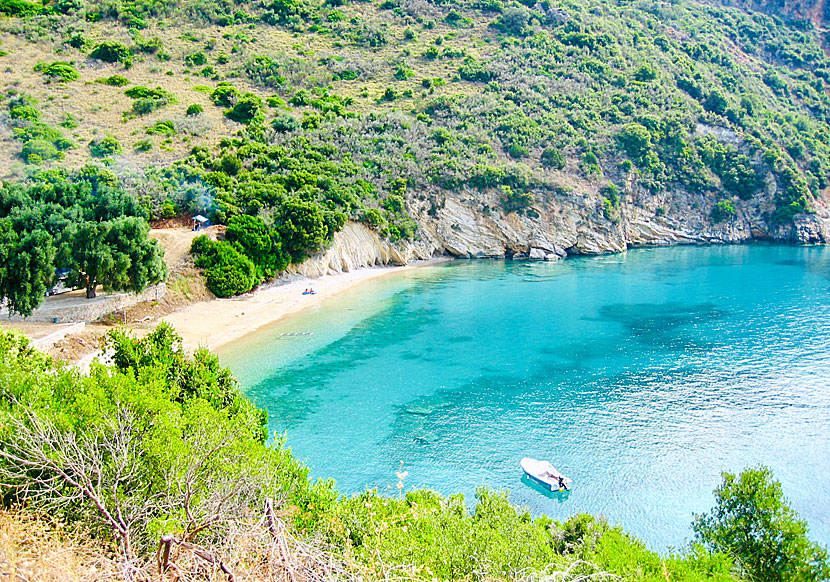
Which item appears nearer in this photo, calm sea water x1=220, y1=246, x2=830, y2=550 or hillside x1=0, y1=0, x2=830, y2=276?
calm sea water x1=220, y1=246, x2=830, y2=550

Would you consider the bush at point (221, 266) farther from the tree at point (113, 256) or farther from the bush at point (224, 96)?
the bush at point (224, 96)

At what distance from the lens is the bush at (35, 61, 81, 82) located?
72.0m

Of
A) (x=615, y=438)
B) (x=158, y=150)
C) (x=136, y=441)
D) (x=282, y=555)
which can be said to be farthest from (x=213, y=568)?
(x=158, y=150)

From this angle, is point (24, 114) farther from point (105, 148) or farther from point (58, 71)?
point (58, 71)

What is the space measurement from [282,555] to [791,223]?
97.4 metres

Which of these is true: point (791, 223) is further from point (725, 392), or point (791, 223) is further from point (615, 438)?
point (615, 438)

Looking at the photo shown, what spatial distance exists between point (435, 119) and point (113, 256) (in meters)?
55.2

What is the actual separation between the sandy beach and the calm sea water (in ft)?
5.73

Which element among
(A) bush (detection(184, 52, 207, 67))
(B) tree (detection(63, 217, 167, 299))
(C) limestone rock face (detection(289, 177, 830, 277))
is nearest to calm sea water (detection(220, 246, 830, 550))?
(B) tree (detection(63, 217, 167, 299))

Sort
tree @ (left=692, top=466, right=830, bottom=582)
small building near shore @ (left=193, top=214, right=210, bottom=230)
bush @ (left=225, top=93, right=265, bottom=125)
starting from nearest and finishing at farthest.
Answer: tree @ (left=692, top=466, right=830, bottom=582), small building near shore @ (left=193, top=214, right=210, bottom=230), bush @ (left=225, top=93, right=265, bottom=125)

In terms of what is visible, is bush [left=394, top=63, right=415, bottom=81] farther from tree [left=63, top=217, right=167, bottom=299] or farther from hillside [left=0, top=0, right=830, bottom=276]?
tree [left=63, top=217, right=167, bottom=299]

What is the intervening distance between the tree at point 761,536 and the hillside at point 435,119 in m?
44.1

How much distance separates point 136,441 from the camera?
12.7 metres

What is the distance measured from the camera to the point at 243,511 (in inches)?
425
